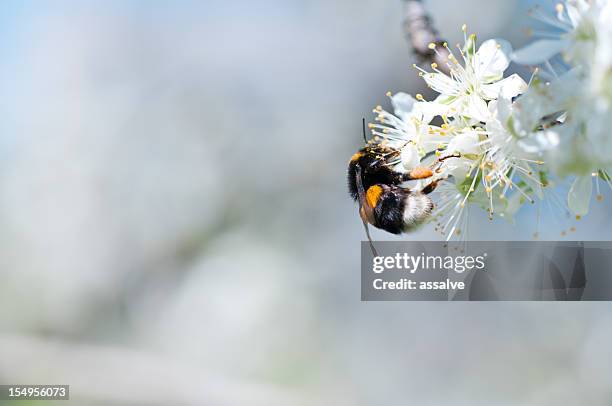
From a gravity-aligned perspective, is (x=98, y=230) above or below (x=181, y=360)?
above

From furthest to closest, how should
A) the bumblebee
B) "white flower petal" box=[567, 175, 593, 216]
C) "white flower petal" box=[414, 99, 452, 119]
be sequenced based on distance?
the bumblebee < "white flower petal" box=[414, 99, 452, 119] < "white flower petal" box=[567, 175, 593, 216]

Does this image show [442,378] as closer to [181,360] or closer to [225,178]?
[181,360]

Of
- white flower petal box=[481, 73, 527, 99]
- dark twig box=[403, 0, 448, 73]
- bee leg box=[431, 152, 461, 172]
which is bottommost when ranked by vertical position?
bee leg box=[431, 152, 461, 172]

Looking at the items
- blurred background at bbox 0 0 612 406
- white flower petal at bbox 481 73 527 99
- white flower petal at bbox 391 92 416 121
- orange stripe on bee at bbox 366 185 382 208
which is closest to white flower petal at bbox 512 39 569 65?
white flower petal at bbox 481 73 527 99

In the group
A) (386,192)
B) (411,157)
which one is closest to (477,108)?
(411,157)

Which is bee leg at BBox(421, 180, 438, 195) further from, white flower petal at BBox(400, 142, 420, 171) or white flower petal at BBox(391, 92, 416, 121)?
white flower petal at BBox(391, 92, 416, 121)

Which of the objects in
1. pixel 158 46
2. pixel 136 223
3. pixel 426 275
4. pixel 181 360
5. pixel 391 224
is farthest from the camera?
pixel 158 46

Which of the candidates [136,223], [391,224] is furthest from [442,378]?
[391,224]
